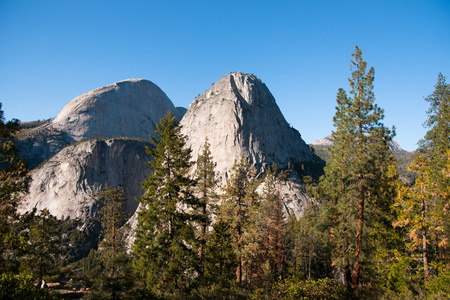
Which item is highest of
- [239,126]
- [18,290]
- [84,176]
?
[239,126]

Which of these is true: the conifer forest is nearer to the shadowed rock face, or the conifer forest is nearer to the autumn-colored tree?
the autumn-colored tree

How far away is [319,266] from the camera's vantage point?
48281 millimetres

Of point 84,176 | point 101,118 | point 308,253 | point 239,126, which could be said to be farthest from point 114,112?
point 308,253

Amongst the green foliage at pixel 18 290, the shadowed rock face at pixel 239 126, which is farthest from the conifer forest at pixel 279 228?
the shadowed rock face at pixel 239 126

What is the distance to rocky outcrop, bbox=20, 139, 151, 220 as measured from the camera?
9281cm

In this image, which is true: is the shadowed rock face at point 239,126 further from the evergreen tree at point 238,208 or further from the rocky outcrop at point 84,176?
the evergreen tree at point 238,208

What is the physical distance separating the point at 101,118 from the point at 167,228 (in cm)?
13603

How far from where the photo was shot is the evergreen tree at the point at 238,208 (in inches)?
846

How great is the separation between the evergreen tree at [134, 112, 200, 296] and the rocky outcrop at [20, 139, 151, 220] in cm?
8570

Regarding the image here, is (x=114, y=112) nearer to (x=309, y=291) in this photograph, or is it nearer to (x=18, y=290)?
(x=18, y=290)

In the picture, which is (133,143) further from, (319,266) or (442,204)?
(442,204)

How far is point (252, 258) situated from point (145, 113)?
5809 inches

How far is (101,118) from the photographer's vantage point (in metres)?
136

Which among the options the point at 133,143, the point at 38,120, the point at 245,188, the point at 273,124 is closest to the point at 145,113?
the point at 133,143
